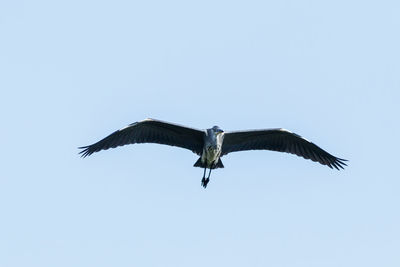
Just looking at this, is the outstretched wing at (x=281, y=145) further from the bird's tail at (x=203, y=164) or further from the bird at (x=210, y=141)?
the bird's tail at (x=203, y=164)

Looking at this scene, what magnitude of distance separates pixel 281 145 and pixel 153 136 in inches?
147

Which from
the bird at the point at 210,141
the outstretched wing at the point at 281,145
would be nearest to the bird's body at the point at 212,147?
the bird at the point at 210,141

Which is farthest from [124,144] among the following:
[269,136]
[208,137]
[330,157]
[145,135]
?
[330,157]

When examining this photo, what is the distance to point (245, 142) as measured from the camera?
23875 mm

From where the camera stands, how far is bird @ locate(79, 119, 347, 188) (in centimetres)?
2281

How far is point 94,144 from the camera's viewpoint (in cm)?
2298

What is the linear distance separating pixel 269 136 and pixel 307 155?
1.28 meters

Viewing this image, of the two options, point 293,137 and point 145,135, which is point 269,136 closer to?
point 293,137

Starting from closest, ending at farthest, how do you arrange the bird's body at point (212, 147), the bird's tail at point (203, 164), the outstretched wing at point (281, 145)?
the bird's body at point (212, 147)
the bird's tail at point (203, 164)
the outstretched wing at point (281, 145)

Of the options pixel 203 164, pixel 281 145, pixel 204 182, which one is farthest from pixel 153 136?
pixel 281 145

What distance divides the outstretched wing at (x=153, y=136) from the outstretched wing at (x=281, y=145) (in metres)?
0.94

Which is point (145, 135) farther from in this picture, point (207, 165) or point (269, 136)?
point (269, 136)

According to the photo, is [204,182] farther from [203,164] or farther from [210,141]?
[210,141]

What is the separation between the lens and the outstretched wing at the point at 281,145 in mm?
23672
